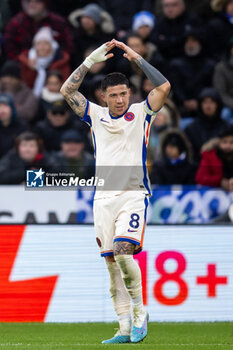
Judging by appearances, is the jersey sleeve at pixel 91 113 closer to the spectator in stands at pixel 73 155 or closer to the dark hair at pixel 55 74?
the spectator in stands at pixel 73 155

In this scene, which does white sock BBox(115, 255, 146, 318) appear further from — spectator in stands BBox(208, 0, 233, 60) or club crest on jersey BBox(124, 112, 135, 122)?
spectator in stands BBox(208, 0, 233, 60)

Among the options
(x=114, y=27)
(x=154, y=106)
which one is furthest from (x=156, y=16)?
(x=154, y=106)

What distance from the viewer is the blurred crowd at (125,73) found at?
1334 centimetres

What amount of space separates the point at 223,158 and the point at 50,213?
10.1ft

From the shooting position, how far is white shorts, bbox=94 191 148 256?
302 inches

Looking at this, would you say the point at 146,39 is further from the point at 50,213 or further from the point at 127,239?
the point at 127,239

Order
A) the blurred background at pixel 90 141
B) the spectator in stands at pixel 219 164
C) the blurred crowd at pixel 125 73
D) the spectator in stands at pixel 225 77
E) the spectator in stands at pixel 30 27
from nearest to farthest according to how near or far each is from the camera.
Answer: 1. the blurred background at pixel 90 141
2. the spectator in stands at pixel 219 164
3. the blurred crowd at pixel 125 73
4. the spectator in stands at pixel 225 77
5. the spectator in stands at pixel 30 27

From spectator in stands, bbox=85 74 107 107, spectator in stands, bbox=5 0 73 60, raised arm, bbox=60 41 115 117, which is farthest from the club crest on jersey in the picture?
spectator in stands, bbox=5 0 73 60

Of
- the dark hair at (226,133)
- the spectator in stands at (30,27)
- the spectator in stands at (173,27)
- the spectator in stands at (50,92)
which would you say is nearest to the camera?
the dark hair at (226,133)

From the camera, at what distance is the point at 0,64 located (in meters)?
16.5

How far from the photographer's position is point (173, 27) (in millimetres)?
15828

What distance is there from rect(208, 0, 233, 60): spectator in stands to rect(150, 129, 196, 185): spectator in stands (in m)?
3.16

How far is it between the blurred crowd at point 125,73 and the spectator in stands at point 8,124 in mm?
17

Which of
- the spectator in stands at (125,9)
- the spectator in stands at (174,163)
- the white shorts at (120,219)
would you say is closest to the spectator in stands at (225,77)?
the spectator in stands at (174,163)
